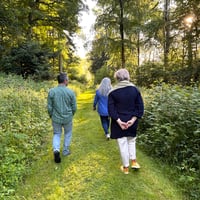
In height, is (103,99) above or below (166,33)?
below

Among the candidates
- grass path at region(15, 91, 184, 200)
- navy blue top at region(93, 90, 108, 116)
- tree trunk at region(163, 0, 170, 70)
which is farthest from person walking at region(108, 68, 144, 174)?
tree trunk at region(163, 0, 170, 70)

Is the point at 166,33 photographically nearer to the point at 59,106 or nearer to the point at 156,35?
the point at 156,35

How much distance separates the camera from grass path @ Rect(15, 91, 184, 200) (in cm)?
395

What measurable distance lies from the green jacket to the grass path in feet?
3.13

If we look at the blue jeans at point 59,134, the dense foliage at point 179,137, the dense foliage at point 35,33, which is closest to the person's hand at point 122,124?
the dense foliage at point 179,137

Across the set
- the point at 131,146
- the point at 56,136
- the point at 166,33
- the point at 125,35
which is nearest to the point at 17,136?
the point at 56,136

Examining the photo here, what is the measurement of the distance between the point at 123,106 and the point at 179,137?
1.71 m

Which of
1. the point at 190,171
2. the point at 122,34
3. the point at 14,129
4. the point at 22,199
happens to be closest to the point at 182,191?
the point at 190,171

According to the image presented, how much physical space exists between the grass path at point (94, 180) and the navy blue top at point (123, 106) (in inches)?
33.4

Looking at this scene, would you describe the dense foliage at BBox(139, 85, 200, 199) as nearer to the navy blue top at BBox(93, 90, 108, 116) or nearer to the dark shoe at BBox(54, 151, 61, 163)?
the navy blue top at BBox(93, 90, 108, 116)

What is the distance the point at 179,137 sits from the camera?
529cm

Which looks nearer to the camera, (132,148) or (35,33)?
(132,148)

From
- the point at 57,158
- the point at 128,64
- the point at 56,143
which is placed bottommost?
the point at 57,158

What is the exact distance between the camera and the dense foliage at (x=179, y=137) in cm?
459
